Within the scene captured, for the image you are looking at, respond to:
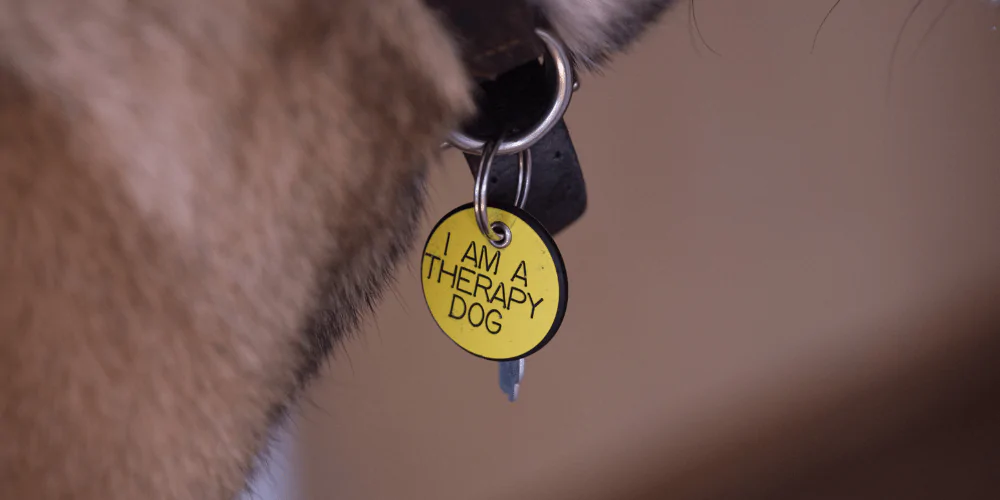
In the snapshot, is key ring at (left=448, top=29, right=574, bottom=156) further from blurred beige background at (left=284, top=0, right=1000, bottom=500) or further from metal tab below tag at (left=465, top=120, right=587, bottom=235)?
blurred beige background at (left=284, top=0, right=1000, bottom=500)

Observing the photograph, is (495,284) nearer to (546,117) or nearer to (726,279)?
(546,117)

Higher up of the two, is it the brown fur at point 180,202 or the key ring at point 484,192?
the key ring at point 484,192

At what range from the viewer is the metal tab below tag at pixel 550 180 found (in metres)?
0.30

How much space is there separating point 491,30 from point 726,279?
0.53 m

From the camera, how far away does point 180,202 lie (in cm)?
20

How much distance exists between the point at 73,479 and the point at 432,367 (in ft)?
1.61

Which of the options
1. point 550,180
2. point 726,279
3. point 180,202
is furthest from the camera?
point 726,279

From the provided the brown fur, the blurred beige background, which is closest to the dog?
the brown fur

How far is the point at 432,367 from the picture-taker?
2.30 ft

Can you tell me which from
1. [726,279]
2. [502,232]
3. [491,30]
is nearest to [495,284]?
[502,232]

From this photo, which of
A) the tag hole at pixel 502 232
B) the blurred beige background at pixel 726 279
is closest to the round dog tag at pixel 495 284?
the tag hole at pixel 502 232

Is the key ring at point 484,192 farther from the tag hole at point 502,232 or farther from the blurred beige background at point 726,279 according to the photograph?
the blurred beige background at point 726,279

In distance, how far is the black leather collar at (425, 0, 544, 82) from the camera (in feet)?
0.69

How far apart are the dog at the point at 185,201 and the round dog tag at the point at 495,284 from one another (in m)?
0.06
